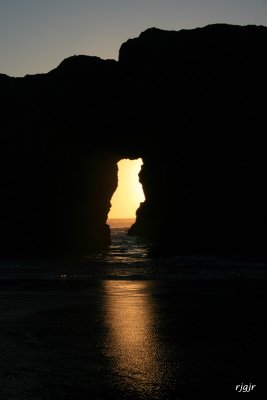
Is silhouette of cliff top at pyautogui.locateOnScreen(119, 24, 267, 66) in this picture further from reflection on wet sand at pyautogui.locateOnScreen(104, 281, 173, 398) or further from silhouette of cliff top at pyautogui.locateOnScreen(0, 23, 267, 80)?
reflection on wet sand at pyautogui.locateOnScreen(104, 281, 173, 398)

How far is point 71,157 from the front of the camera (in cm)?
5106

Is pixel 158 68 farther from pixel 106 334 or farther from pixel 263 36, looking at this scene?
pixel 106 334

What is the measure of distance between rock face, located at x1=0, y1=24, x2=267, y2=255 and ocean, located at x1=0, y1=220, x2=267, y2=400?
78.2 ft

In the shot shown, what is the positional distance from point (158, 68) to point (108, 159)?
1585 centimetres

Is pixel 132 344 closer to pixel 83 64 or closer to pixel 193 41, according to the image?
pixel 193 41

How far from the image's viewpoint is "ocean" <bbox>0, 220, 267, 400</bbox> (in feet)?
18.2

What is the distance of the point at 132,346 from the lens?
7.54 m

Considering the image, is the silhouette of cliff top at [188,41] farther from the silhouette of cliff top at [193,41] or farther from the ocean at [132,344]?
the ocean at [132,344]

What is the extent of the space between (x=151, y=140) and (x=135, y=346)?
1548 inches

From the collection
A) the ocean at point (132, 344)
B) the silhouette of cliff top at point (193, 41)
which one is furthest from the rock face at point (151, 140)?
the ocean at point (132, 344)

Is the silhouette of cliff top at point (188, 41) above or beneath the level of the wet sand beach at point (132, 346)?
above

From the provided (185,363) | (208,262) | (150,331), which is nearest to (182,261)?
(208,262)

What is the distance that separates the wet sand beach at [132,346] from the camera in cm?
556

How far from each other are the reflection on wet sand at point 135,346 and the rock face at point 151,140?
26147mm
